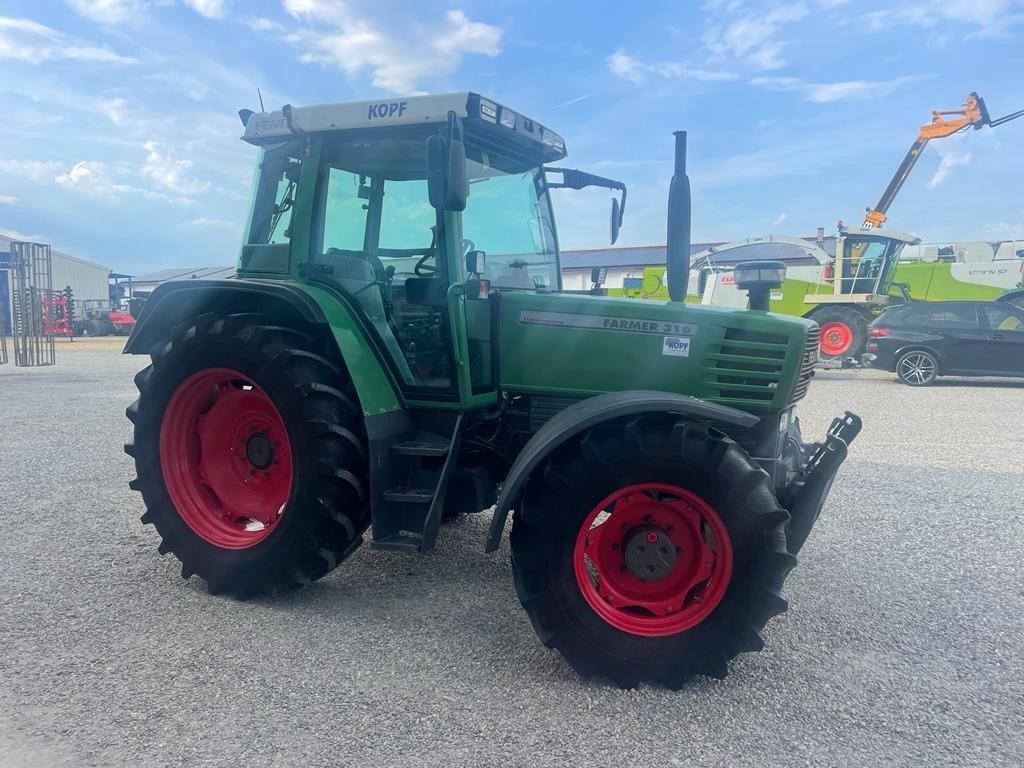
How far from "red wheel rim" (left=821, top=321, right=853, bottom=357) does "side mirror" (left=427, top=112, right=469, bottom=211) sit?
14107mm

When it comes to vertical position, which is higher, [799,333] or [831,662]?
[799,333]

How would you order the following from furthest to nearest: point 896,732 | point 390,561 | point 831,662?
point 390,561 < point 831,662 < point 896,732

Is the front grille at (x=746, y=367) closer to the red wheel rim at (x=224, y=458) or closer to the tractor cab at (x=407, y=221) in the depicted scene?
the tractor cab at (x=407, y=221)

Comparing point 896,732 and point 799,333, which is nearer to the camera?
point 896,732

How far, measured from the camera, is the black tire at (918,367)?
1290cm

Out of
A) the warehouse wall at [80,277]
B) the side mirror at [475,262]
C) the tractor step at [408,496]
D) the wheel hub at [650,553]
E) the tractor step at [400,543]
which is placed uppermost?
the warehouse wall at [80,277]

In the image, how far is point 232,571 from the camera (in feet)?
12.2

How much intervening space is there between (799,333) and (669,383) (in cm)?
62

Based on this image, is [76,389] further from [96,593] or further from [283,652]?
[283,652]

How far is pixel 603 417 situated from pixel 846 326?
14.3 m

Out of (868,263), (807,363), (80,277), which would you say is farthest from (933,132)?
(80,277)

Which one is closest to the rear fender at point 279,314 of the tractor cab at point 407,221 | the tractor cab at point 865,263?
the tractor cab at point 407,221

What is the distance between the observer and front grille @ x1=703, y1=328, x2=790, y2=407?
3346 mm

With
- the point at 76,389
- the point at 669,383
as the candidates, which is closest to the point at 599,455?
the point at 669,383
